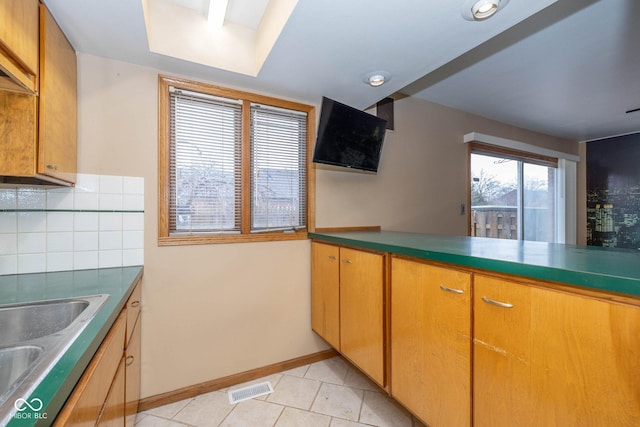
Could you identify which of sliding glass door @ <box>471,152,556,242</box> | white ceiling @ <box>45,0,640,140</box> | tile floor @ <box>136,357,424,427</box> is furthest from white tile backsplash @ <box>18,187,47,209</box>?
sliding glass door @ <box>471,152,556,242</box>

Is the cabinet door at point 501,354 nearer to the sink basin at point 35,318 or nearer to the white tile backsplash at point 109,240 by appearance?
the sink basin at point 35,318

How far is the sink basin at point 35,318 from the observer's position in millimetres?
957

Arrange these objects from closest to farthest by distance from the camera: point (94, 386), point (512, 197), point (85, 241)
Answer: point (94, 386), point (85, 241), point (512, 197)

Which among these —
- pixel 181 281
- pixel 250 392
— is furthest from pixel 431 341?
pixel 181 281

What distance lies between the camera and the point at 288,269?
2.11m

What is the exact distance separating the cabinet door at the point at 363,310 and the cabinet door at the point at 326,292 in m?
0.07

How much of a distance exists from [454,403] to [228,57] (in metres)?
2.21

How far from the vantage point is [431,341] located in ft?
3.81

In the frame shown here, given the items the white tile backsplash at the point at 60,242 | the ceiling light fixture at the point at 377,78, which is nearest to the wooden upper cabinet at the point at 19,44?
the white tile backsplash at the point at 60,242

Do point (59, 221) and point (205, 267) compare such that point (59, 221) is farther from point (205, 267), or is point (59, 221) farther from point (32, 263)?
point (205, 267)

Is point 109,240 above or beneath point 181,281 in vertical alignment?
above

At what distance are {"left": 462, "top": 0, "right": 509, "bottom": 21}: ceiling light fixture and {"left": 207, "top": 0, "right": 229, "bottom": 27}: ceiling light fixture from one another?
123 centimetres

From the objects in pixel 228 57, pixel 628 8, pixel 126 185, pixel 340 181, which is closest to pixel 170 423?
pixel 126 185

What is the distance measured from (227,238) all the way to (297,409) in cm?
118
